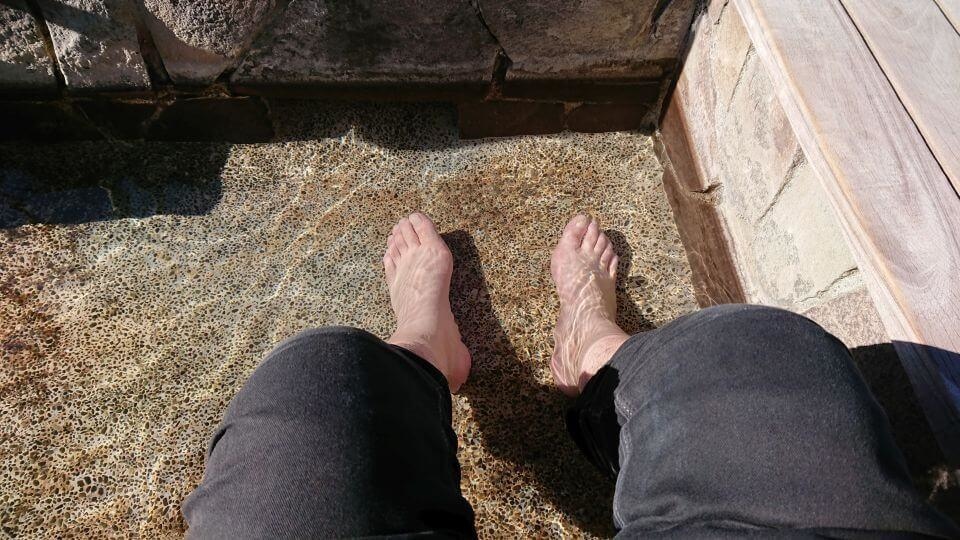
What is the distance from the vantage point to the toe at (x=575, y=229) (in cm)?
195

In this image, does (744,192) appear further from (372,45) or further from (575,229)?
(372,45)

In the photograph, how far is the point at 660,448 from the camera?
1.06m

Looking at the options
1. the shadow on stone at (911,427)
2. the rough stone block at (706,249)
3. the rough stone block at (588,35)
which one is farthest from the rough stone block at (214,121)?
the shadow on stone at (911,427)

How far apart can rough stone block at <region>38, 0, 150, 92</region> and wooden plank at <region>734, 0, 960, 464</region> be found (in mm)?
1740

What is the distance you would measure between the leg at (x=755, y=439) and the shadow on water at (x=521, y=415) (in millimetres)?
430

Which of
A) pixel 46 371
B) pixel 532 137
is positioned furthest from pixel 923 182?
pixel 46 371

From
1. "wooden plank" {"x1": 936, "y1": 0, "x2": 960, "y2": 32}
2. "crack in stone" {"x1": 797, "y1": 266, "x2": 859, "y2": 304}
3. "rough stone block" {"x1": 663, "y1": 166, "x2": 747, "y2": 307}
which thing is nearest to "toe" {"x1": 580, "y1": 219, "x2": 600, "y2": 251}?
"rough stone block" {"x1": 663, "y1": 166, "x2": 747, "y2": 307}

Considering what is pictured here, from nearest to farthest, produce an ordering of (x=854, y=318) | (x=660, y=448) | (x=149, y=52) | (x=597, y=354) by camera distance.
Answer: (x=660, y=448) < (x=854, y=318) < (x=597, y=354) < (x=149, y=52)

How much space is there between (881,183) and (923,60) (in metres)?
0.36

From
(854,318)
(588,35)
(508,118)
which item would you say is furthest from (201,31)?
(854,318)

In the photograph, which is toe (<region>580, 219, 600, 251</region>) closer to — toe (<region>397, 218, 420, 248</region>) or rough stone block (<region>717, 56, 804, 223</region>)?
rough stone block (<region>717, 56, 804, 223</region>)

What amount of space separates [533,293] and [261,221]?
3.08 ft

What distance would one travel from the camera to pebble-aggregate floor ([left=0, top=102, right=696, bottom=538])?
1564 mm

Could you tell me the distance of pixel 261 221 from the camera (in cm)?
200
